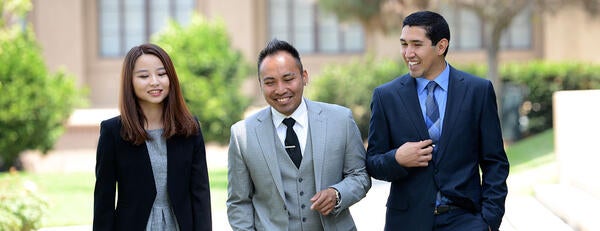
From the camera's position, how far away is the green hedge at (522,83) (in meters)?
23.0

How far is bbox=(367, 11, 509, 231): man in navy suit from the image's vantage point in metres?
4.74

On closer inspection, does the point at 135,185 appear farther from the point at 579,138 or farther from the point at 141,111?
the point at 579,138

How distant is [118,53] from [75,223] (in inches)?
845

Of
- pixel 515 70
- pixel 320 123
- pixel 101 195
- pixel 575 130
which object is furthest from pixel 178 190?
pixel 515 70

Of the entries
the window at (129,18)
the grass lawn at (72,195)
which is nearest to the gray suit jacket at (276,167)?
the grass lawn at (72,195)

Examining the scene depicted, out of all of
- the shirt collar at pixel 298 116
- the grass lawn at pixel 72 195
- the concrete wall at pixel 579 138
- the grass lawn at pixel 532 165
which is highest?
the shirt collar at pixel 298 116

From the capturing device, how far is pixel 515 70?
23.8 meters

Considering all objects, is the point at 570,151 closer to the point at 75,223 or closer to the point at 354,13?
the point at 75,223

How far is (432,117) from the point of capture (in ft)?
16.0

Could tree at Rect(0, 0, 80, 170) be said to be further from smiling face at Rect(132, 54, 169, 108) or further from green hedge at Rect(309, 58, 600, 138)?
smiling face at Rect(132, 54, 169, 108)

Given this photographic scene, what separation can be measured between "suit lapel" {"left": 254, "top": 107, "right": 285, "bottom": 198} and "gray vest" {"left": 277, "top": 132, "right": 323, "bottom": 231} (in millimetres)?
44

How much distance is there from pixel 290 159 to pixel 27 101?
16140mm

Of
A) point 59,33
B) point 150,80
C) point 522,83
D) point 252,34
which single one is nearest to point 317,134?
point 150,80

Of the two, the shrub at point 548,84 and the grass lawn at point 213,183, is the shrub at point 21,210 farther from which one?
the shrub at point 548,84
